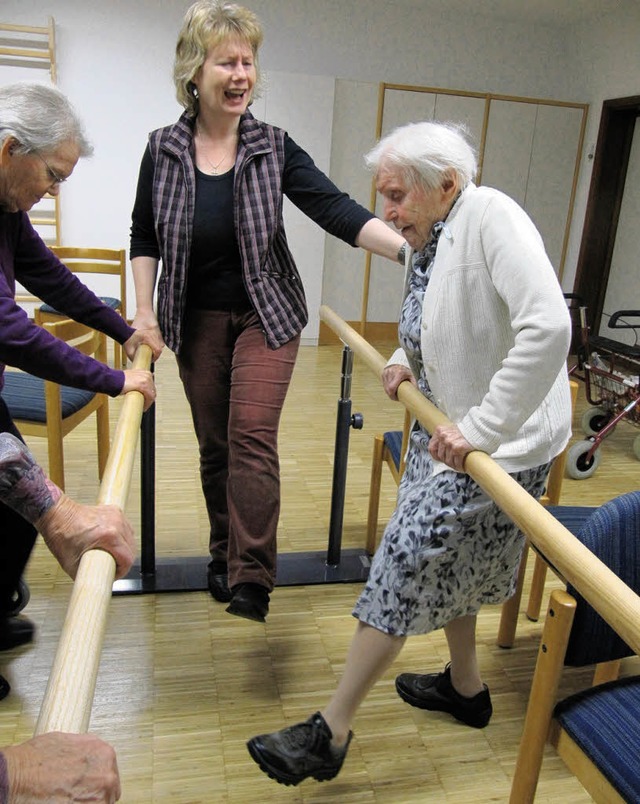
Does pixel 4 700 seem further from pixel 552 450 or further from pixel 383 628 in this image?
pixel 552 450

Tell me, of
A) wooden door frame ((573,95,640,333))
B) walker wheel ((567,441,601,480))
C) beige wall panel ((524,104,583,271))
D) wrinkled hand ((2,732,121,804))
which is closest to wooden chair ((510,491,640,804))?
wrinkled hand ((2,732,121,804))

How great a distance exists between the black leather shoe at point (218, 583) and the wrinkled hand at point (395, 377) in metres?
0.94

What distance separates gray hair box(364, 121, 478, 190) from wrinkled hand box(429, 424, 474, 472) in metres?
0.47

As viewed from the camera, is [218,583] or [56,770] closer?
[56,770]

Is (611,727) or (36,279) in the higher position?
(36,279)

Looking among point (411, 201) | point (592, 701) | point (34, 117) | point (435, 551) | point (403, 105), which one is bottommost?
point (592, 701)

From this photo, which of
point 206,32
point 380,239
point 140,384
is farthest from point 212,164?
point 140,384

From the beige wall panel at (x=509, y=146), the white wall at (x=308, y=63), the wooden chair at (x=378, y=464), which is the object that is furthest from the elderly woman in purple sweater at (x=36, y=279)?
the beige wall panel at (x=509, y=146)

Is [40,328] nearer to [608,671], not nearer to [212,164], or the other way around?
[212,164]

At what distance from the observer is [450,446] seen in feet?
4.24

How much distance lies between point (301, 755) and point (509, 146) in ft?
18.4

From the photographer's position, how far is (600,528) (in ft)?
4.17

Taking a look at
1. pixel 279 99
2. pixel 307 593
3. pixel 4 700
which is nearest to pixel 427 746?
pixel 307 593

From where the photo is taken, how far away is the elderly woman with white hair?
4.07ft
